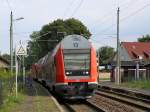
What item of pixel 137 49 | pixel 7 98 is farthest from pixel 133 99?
pixel 137 49

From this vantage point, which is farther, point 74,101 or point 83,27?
point 83,27

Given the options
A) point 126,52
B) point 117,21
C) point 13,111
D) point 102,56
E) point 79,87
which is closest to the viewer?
point 13,111

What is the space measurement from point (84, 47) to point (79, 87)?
2.45 m

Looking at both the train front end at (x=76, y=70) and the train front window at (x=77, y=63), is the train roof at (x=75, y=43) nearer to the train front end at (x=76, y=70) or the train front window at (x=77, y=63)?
the train front end at (x=76, y=70)

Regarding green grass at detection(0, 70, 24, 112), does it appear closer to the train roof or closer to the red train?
the red train

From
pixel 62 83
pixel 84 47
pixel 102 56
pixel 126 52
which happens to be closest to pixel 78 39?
pixel 84 47

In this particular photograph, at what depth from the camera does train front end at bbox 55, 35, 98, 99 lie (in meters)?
27.2

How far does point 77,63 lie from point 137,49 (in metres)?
75.0

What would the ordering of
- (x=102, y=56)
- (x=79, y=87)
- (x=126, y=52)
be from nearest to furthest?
(x=79, y=87) → (x=126, y=52) → (x=102, y=56)

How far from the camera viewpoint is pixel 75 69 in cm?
2758

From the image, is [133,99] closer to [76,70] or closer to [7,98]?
[76,70]

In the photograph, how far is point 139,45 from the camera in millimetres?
103250

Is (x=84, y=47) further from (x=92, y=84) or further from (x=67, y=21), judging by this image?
(x=67, y=21)

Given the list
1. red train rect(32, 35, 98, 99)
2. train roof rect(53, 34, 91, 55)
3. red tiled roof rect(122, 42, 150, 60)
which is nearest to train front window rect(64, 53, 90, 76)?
red train rect(32, 35, 98, 99)
